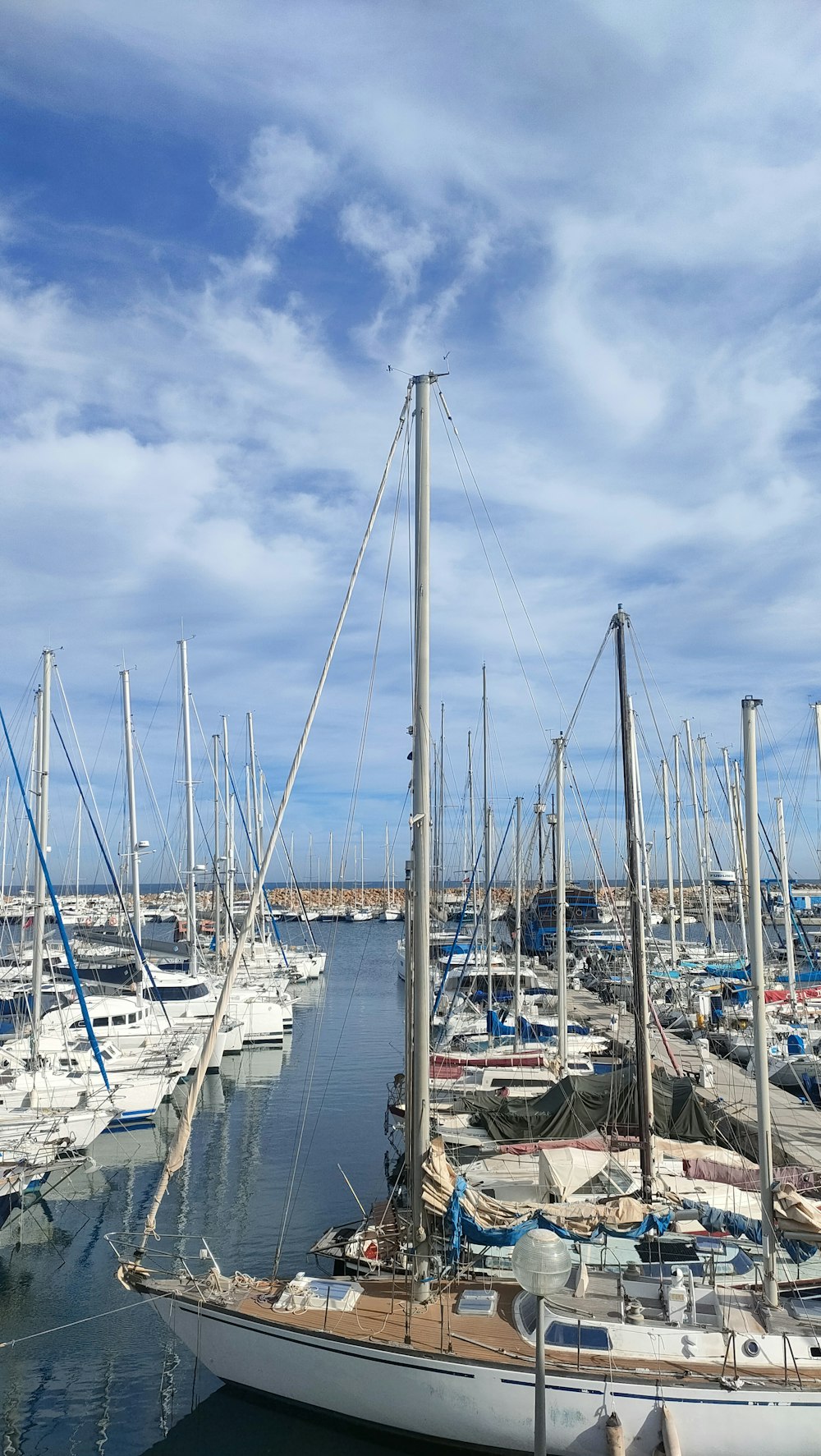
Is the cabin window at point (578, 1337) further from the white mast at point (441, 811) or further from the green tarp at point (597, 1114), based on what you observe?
the white mast at point (441, 811)

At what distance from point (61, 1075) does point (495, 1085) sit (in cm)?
1252

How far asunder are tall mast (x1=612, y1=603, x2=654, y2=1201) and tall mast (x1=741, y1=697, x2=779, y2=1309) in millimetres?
3759

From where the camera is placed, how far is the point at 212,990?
43.4 m

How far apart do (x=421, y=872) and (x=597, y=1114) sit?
491 inches

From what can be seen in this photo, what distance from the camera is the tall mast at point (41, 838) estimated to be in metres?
26.0

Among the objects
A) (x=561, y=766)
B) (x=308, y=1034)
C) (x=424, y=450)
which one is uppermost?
(x=424, y=450)

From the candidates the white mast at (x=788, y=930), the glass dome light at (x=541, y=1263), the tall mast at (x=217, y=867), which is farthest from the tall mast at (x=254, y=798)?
the glass dome light at (x=541, y=1263)

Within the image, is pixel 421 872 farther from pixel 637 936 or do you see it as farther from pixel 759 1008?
pixel 637 936

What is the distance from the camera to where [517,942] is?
36.2 m

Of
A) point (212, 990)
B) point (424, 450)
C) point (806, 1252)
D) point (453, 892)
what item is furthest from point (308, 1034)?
point (453, 892)

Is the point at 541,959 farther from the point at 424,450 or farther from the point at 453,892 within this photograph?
the point at 424,450

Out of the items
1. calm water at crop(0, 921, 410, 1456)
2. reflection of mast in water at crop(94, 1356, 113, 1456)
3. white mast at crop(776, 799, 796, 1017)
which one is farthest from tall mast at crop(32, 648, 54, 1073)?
white mast at crop(776, 799, 796, 1017)

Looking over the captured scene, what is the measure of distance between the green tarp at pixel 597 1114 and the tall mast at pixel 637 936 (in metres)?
3.64

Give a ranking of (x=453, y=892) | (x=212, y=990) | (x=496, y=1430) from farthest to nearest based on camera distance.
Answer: (x=453, y=892), (x=212, y=990), (x=496, y=1430)
